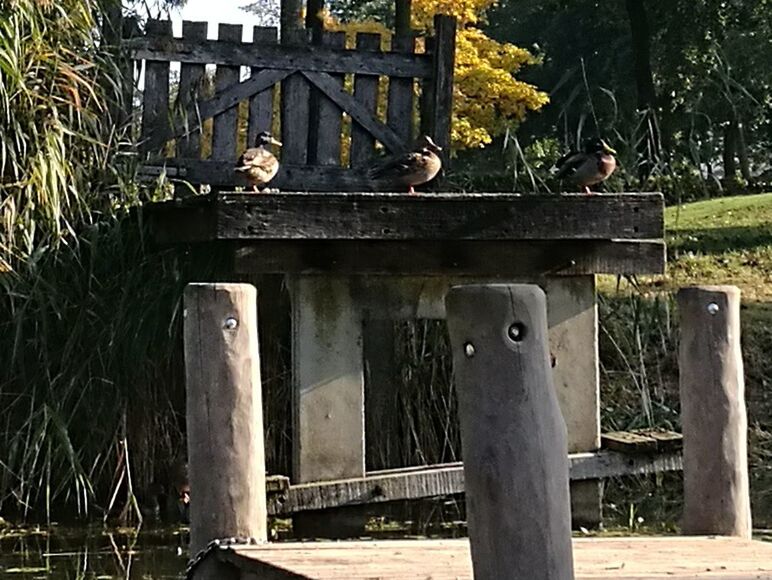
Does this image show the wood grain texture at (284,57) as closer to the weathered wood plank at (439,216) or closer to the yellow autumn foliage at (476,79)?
the weathered wood plank at (439,216)

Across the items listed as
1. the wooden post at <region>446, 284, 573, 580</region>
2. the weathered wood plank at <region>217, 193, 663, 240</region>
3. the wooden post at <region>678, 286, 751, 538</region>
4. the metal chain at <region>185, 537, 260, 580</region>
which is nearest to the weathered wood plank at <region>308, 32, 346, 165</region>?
the weathered wood plank at <region>217, 193, 663, 240</region>

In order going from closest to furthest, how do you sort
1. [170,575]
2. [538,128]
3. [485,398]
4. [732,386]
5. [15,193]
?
[485,398], [732,386], [170,575], [15,193], [538,128]

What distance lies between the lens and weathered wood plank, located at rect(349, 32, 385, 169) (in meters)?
12.5

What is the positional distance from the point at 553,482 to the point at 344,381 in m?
4.71

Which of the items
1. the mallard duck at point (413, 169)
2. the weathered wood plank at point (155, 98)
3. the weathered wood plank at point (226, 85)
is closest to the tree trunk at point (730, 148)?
the weathered wood plank at point (226, 85)

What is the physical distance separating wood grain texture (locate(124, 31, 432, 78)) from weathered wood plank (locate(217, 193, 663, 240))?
300 cm

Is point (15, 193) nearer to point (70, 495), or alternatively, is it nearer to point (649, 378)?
point (70, 495)

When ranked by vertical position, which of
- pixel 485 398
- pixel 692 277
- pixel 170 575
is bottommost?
pixel 170 575

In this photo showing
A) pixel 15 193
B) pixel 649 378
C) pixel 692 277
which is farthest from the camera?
pixel 692 277

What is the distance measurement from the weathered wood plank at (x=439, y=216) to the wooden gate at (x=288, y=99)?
7.84 feet

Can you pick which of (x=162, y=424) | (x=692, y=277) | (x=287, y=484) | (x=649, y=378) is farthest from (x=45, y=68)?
(x=692, y=277)

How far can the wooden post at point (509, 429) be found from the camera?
4.74 metres

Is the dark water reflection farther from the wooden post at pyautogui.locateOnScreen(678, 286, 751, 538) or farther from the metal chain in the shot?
the wooden post at pyautogui.locateOnScreen(678, 286, 751, 538)

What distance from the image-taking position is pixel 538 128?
150 feet
